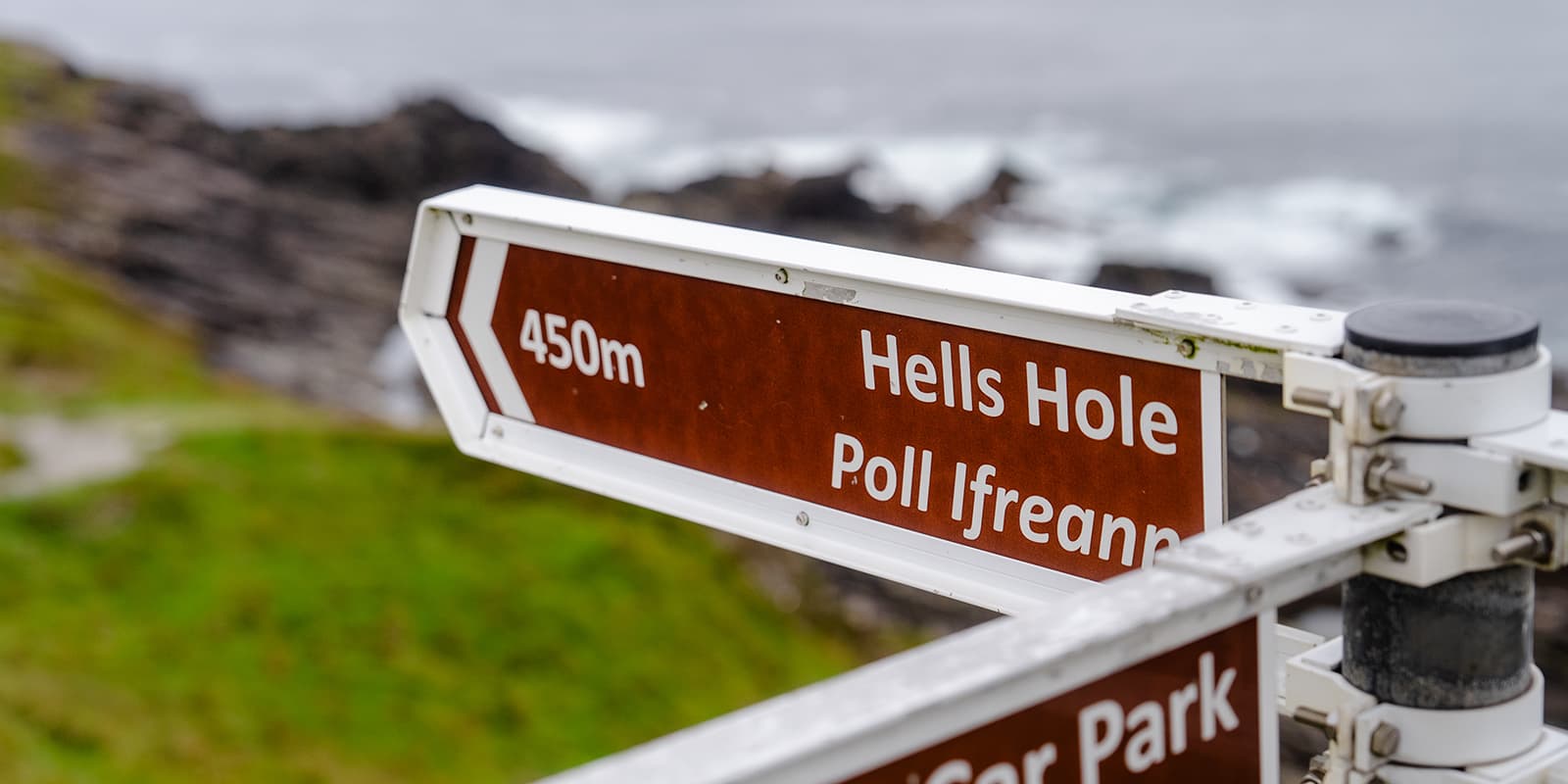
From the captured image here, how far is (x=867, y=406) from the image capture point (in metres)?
2.20

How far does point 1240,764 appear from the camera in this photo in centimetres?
146

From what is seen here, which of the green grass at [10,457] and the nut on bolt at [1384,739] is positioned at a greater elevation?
the nut on bolt at [1384,739]

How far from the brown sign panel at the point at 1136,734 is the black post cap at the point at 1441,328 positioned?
285mm

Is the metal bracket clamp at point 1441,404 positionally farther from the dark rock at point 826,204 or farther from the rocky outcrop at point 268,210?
the dark rock at point 826,204

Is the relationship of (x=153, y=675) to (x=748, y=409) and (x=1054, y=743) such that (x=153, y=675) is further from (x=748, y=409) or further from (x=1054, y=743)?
(x=1054, y=743)

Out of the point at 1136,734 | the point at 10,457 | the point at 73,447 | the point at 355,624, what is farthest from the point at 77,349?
the point at 1136,734

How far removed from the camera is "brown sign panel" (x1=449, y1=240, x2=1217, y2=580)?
1.91 metres

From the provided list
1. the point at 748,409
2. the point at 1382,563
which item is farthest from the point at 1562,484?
the point at 748,409

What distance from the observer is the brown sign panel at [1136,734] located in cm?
127

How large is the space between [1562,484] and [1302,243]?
31.4 metres

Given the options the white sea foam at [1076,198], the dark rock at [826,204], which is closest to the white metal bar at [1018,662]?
the white sea foam at [1076,198]

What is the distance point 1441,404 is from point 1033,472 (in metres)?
0.64

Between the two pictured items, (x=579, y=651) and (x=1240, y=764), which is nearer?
(x=1240, y=764)

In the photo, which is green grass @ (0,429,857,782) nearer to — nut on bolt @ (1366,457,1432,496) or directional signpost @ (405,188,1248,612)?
directional signpost @ (405,188,1248,612)
